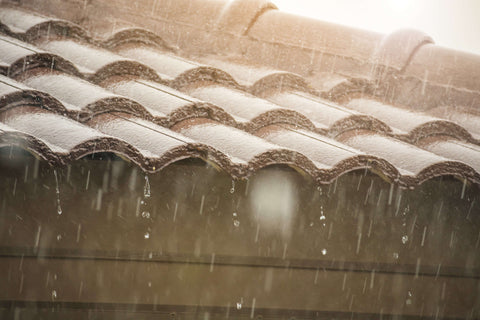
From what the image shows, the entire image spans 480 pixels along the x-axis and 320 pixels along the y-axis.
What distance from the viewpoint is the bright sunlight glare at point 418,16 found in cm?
1159

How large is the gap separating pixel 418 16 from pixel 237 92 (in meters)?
8.94

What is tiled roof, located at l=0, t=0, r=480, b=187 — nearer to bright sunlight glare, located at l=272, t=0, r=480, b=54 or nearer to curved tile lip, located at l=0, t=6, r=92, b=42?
curved tile lip, located at l=0, t=6, r=92, b=42

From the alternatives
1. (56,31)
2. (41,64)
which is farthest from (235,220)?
(56,31)

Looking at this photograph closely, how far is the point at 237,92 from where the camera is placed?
3.94 m

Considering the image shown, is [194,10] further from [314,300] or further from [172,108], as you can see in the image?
[314,300]

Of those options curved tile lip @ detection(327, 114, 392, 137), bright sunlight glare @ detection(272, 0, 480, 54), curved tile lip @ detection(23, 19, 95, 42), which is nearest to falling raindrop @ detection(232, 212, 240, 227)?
curved tile lip @ detection(327, 114, 392, 137)

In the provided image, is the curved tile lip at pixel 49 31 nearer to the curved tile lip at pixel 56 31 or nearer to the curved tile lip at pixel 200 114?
the curved tile lip at pixel 56 31

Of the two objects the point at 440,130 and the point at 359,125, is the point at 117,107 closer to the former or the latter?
the point at 359,125

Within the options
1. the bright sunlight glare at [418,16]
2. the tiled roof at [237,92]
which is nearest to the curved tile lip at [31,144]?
the tiled roof at [237,92]

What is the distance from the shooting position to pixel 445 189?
362 centimetres

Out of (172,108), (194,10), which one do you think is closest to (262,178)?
(172,108)

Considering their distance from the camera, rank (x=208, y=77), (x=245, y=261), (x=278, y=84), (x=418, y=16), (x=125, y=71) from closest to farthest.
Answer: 1. (x=245, y=261)
2. (x=125, y=71)
3. (x=208, y=77)
4. (x=278, y=84)
5. (x=418, y=16)

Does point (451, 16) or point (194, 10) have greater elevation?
point (451, 16)

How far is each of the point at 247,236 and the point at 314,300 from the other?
1.70 ft
